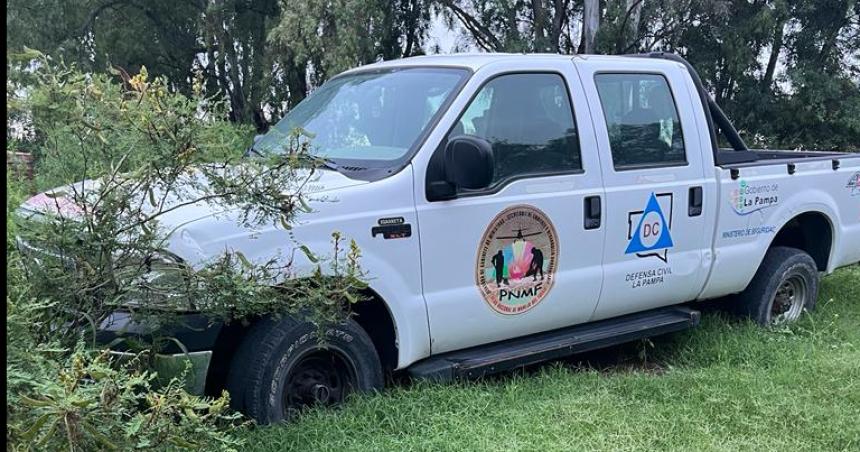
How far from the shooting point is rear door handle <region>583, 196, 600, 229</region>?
4828 mm

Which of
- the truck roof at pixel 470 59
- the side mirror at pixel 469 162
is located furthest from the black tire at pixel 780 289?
the side mirror at pixel 469 162

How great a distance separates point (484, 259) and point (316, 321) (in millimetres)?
1625

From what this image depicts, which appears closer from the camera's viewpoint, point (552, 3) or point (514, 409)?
point (514, 409)

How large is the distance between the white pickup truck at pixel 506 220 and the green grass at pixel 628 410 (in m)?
Result: 0.19

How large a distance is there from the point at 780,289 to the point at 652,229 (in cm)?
173

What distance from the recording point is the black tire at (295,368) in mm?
3740

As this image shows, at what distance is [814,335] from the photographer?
589 cm

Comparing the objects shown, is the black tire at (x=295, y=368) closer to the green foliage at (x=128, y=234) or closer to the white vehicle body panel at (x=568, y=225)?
the white vehicle body panel at (x=568, y=225)

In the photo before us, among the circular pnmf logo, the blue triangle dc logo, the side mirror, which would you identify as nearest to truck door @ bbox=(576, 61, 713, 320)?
the blue triangle dc logo

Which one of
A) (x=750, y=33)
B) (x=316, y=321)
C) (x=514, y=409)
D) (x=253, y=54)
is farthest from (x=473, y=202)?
(x=253, y=54)

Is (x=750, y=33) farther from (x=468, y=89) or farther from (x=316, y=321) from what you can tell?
(x=316, y=321)

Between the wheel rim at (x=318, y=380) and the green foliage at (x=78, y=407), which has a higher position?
the green foliage at (x=78, y=407)

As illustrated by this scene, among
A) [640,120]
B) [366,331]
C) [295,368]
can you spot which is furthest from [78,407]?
[640,120]

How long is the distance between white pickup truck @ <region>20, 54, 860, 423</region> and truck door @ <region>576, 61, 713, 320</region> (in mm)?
13
